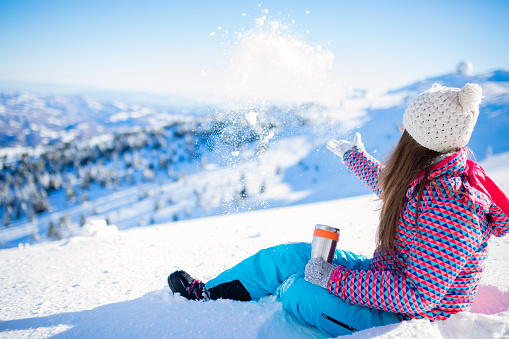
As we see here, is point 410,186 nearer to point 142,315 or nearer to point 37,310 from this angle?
point 142,315

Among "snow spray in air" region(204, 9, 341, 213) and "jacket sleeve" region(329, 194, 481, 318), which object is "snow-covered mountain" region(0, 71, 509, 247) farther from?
"jacket sleeve" region(329, 194, 481, 318)

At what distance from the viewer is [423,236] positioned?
1027 mm

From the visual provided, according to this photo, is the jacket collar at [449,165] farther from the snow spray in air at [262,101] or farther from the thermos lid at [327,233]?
the snow spray in air at [262,101]

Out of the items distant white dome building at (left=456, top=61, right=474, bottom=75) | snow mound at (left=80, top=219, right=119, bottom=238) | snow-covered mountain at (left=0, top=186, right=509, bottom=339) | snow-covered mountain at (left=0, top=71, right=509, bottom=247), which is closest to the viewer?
snow-covered mountain at (left=0, top=186, right=509, bottom=339)

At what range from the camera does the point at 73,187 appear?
1620cm

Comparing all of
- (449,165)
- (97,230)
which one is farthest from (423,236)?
(97,230)

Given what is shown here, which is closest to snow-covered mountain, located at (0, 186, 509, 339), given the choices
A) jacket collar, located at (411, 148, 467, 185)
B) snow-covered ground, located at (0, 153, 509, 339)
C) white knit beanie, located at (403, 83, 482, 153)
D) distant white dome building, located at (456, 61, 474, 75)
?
snow-covered ground, located at (0, 153, 509, 339)

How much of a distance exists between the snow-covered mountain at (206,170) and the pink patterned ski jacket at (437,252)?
5214 millimetres

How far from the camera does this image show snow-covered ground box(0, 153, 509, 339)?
4.40ft

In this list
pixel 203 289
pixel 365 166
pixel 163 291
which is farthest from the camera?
pixel 365 166

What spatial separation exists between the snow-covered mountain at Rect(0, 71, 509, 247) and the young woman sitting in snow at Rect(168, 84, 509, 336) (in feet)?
16.7

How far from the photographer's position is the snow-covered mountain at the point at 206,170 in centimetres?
1070

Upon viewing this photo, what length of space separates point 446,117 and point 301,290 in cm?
99

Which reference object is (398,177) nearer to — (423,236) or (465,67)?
(423,236)
